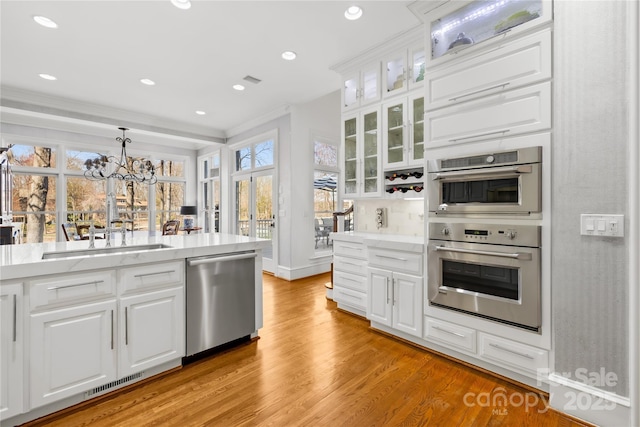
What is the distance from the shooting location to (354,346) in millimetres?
2670

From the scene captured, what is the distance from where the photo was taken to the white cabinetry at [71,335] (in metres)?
1.68

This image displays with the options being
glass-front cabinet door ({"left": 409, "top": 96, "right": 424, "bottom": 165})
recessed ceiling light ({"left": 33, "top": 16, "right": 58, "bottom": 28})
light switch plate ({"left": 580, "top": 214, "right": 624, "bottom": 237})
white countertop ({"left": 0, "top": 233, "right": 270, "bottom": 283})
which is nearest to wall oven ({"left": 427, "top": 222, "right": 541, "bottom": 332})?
light switch plate ({"left": 580, "top": 214, "right": 624, "bottom": 237})

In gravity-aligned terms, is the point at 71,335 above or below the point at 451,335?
above

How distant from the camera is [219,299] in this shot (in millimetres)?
2477

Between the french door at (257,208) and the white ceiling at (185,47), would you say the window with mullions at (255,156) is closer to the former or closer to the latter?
the french door at (257,208)

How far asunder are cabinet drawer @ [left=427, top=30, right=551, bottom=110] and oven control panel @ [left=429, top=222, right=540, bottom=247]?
982mm

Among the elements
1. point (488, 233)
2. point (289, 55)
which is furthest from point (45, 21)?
point (488, 233)

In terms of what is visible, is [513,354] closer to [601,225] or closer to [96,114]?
[601,225]

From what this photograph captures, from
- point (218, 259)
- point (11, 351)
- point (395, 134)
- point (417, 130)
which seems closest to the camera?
point (11, 351)

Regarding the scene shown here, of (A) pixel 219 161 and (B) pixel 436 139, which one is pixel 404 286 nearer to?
(B) pixel 436 139

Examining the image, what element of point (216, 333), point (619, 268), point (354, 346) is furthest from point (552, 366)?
point (216, 333)

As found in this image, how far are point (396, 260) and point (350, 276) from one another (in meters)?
0.78

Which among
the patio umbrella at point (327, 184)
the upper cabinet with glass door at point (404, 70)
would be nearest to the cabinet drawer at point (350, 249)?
the upper cabinet with glass door at point (404, 70)

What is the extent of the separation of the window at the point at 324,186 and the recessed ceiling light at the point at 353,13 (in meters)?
2.76
